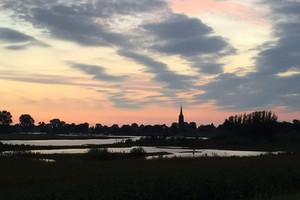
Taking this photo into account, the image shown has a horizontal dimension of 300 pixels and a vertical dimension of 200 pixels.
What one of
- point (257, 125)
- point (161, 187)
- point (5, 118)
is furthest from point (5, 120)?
point (161, 187)

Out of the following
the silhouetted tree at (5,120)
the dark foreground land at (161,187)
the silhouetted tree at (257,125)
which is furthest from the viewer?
the silhouetted tree at (5,120)

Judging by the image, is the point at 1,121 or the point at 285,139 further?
the point at 1,121

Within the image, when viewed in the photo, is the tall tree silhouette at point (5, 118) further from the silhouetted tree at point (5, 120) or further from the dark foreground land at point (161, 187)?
the dark foreground land at point (161, 187)

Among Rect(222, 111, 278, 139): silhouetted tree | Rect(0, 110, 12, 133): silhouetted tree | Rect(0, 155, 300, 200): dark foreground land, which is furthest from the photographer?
Rect(0, 110, 12, 133): silhouetted tree

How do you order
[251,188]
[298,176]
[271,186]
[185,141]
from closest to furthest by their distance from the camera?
[251,188] < [271,186] < [298,176] < [185,141]


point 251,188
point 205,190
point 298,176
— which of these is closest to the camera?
point 205,190

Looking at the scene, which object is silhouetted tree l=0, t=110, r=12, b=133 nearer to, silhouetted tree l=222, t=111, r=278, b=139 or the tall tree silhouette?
the tall tree silhouette

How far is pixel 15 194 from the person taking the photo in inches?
712

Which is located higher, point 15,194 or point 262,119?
point 262,119

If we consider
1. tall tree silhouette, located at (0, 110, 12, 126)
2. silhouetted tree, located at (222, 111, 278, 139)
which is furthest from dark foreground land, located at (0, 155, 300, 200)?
tall tree silhouette, located at (0, 110, 12, 126)

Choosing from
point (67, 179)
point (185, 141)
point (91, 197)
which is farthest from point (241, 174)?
point (185, 141)

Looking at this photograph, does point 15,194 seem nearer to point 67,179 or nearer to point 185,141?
point 67,179

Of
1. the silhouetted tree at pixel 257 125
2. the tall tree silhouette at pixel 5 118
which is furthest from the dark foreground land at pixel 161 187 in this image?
the tall tree silhouette at pixel 5 118

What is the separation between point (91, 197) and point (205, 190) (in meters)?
6.02
